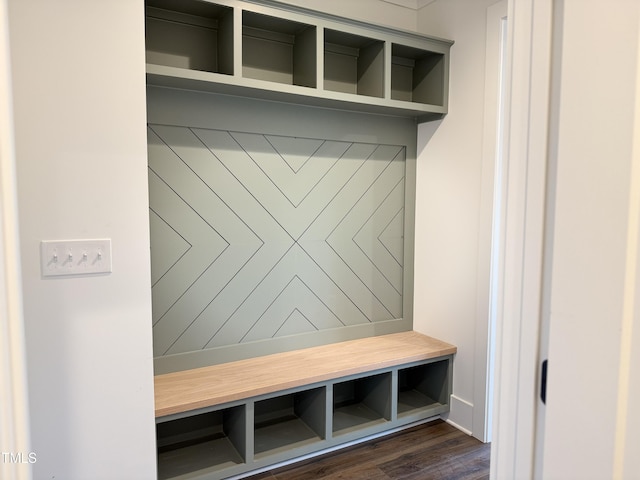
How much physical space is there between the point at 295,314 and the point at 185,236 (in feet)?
2.67

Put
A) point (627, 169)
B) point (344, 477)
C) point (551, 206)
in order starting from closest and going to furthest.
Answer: point (627, 169), point (551, 206), point (344, 477)

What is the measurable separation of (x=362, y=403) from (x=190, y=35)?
2382mm

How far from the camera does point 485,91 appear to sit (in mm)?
2635

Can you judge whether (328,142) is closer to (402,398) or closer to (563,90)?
(402,398)

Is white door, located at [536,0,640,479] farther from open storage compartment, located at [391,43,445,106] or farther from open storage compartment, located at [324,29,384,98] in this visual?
open storage compartment, located at [391,43,445,106]

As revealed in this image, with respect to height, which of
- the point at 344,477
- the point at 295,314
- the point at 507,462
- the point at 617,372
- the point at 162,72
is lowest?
the point at 344,477

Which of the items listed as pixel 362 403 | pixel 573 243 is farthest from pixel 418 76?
pixel 573 243

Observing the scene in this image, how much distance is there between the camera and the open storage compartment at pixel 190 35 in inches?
87.6

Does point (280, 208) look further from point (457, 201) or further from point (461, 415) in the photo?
point (461, 415)

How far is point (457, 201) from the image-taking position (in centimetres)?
286

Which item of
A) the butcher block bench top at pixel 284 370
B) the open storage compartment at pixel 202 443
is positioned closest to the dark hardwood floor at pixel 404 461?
the open storage compartment at pixel 202 443

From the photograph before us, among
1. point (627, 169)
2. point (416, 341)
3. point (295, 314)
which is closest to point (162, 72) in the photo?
point (295, 314)

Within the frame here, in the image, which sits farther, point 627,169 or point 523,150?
point 523,150

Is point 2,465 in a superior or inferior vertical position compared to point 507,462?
inferior
